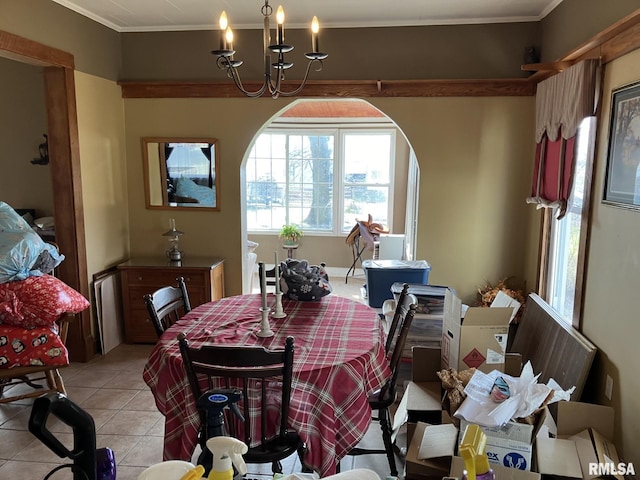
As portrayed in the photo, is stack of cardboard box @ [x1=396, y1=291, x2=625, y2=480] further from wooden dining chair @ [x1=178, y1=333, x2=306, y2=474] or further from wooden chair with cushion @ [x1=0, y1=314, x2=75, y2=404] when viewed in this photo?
wooden chair with cushion @ [x1=0, y1=314, x2=75, y2=404]

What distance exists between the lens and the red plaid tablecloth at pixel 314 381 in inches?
74.1

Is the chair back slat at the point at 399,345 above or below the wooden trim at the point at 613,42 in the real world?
below

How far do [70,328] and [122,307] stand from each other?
479 millimetres

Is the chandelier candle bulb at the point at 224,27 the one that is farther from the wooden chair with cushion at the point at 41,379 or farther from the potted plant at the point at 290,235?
the potted plant at the point at 290,235

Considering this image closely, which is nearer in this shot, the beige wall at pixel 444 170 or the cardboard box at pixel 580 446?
the cardboard box at pixel 580 446

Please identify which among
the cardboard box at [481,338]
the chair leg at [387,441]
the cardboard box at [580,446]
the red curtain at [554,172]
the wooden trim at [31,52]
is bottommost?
the chair leg at [387,441]

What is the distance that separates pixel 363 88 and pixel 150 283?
8.04 ft

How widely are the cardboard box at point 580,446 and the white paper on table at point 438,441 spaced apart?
→ 1.15 feet

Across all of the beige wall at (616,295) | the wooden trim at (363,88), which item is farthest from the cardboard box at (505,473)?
the wooden trim at (363,88)

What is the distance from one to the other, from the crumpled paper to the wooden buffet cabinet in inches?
99.4

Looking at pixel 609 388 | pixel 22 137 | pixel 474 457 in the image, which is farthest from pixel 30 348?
pixel 609 388

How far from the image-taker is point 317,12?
12.0ft

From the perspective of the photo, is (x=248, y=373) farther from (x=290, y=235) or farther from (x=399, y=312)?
(x=290, y=235)

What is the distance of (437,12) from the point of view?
3645mm
